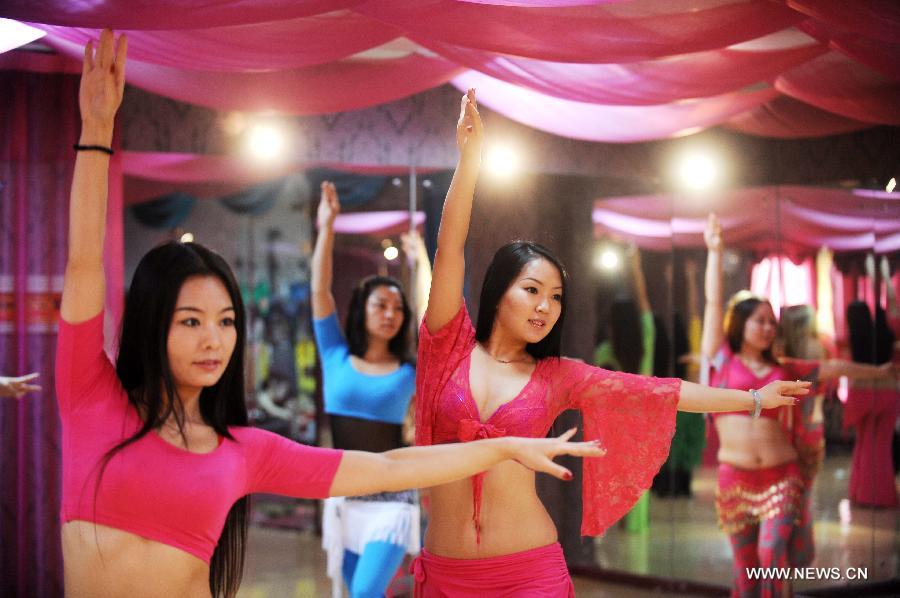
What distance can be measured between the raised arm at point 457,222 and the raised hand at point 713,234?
299 centimetres

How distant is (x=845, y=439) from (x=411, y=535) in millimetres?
2474

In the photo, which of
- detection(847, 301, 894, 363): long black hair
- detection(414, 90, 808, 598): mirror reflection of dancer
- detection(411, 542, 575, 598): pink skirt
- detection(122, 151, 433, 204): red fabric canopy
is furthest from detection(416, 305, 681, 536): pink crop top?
detection(847, 301, 894, 363): long black hair

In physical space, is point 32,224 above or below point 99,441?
above

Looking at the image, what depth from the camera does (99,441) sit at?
6.42ft

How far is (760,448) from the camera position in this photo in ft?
16.8

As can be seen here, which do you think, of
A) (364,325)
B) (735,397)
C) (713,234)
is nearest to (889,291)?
(713,234)

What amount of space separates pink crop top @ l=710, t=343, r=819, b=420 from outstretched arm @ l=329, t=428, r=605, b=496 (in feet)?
10.8

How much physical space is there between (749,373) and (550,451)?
137 inches

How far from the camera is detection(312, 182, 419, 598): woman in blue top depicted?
4473 mm

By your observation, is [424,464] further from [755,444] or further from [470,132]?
[755,444]

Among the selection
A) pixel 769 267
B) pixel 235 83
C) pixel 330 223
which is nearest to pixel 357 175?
pixel 330 223

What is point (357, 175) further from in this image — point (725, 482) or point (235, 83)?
point (725, 482)

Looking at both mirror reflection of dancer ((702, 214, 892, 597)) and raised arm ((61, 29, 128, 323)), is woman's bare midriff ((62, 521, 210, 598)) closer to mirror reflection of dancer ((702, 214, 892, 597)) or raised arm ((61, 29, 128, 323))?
raised arm ((61, 29, 128, 323))

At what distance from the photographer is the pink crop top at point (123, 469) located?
193 cm
